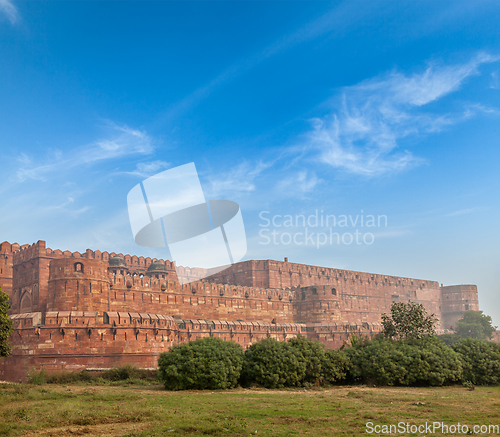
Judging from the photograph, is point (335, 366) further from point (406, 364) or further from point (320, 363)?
point (406, 364)

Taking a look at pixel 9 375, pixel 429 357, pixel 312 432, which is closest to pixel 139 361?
→ pixel 9 375

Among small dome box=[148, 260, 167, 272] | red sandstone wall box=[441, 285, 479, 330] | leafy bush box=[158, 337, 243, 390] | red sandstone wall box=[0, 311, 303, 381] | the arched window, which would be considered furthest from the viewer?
red sandstone wall box=[441, 285, 479, 330]

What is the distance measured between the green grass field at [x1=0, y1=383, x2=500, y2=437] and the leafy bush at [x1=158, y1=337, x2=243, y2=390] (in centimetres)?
111

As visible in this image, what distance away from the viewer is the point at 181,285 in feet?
119

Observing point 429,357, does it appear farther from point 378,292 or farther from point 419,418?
point 378,292

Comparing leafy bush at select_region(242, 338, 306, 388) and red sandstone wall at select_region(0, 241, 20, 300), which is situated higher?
red sandstone wall at select_region(0, 241, 20, 300)

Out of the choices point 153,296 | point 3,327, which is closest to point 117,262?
point 153,296

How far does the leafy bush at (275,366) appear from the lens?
1732 centimetres

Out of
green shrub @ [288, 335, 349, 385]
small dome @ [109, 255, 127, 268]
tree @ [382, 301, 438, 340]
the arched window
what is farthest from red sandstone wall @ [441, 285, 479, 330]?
the arched window

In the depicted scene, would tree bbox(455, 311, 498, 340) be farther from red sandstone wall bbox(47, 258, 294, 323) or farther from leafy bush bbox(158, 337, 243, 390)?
leafy bush bbox(158, 337, 243, 390)

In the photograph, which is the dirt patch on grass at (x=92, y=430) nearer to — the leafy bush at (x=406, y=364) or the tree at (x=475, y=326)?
the leafy bush at (x=406, y=364)

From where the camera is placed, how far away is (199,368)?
16.5 metres

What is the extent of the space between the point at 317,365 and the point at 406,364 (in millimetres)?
3632

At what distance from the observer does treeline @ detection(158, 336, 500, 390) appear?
16656 mm
